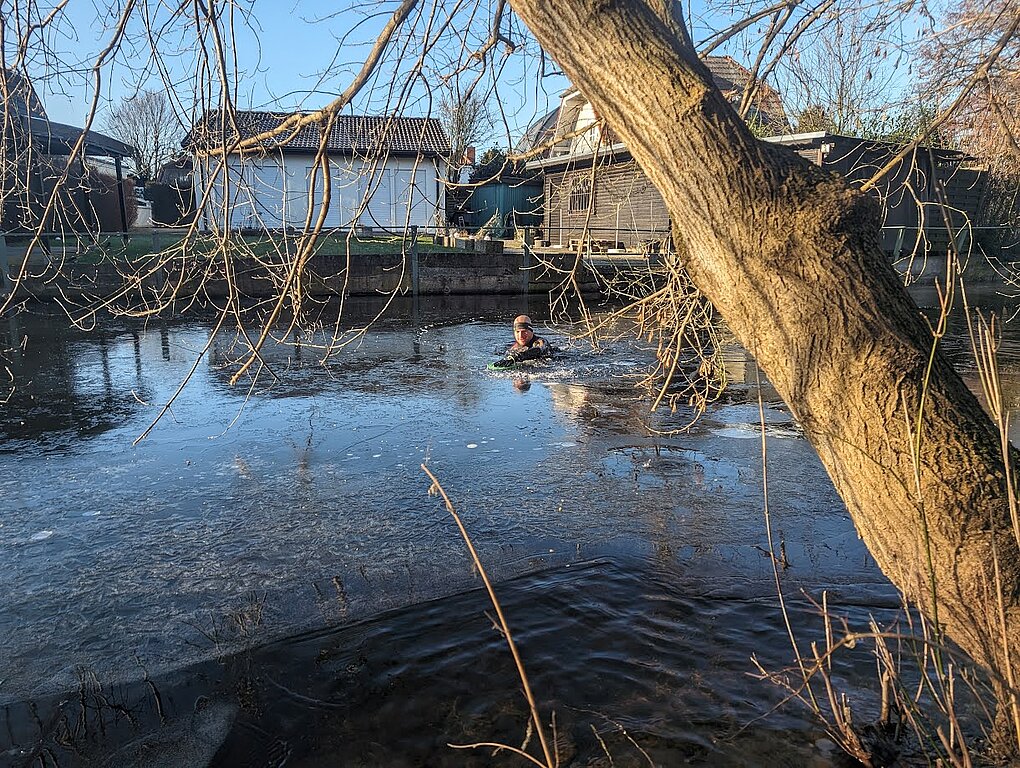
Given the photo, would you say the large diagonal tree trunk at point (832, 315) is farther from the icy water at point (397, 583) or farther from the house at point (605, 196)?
the house at point (605, 196)

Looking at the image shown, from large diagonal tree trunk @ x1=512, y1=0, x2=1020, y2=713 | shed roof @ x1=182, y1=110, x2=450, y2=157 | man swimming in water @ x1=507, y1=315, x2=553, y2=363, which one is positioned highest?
shed roof @ x1=182, y1=110, x2=450, y2=157

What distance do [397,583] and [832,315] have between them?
3587mm

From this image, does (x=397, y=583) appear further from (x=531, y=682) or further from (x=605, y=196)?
(x=605, y=196)

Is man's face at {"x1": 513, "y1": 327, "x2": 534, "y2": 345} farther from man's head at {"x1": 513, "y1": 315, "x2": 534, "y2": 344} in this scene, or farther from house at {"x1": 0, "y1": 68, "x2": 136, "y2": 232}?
house at {"x1": 0, "y1": 68, "x2": 136, "y2": 232}

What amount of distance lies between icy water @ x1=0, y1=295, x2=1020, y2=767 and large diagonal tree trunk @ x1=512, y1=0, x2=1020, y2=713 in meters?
1.60

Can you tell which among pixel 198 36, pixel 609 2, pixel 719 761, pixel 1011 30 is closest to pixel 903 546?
pixel 719 761

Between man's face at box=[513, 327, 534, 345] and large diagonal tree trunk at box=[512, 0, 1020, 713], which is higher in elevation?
large diagonal tree trunk at box=[512, 0, 1020, 713]

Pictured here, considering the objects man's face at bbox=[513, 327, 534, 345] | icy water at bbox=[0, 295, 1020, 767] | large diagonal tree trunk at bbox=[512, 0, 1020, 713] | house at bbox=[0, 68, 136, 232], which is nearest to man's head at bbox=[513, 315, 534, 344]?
man's face at bbox=[513, 327, 534, 345]

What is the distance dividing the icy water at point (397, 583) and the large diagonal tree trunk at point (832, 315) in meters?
1.60

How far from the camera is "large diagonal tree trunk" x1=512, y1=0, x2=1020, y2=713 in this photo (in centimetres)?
227

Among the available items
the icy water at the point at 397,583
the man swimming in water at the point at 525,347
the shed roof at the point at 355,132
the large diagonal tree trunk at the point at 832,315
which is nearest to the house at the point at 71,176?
the shed roof at the point at 355,132

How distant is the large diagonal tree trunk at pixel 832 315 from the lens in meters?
2.27

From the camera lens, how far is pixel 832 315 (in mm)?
2268

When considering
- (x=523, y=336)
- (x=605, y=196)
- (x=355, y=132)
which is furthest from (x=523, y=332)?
(x=605, y=196)
